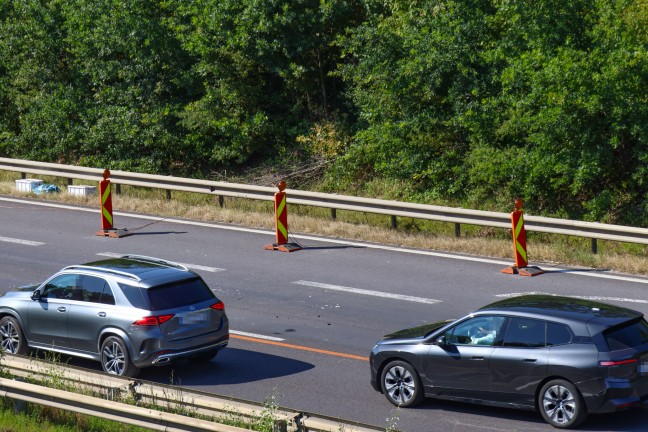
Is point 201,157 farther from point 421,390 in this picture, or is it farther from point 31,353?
point 421,390

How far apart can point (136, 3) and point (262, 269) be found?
1492 centimetres

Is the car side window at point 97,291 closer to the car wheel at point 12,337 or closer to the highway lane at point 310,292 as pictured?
the highway lane at point 310,292

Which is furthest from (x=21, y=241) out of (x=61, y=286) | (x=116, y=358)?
(x=116, y=358)

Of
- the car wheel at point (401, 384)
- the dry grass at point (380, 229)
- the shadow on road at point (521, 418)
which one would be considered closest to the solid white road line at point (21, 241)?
the dry grass at point (380, 229)

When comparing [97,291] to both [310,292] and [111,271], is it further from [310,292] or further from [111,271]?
[310,292]

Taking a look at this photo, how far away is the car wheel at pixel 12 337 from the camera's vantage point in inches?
562

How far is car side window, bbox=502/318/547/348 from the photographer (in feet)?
36.7

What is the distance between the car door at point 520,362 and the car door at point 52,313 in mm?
5825

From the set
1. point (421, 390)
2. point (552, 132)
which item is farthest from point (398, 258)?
point (421, 390)

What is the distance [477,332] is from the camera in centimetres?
1172

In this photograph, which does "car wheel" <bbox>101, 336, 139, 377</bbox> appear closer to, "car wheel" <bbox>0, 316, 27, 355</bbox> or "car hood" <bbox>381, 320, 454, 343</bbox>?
"car wheel" <bbox>0, 316, 27, 355</bbox>

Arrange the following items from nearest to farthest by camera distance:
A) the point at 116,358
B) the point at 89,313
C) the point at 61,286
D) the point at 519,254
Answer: the point at 116,358 < the point at 89,313 < the point at 61,286 < the point at 519,254

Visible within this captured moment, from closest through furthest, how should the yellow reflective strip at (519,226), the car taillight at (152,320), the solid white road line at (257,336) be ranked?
the car taillight at (152,320), the solid white road line at (257,336), the yellow reflective strip at (519,226)

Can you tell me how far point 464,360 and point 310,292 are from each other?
19.3 feet
